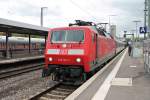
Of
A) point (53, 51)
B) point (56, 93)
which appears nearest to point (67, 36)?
point (53, 51)

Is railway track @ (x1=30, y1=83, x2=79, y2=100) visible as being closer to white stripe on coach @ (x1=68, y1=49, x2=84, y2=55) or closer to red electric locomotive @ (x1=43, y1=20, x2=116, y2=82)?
red electric locomotive @ (x1=43, y1=20, x2=116, y2=82)

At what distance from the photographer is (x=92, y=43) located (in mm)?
11469

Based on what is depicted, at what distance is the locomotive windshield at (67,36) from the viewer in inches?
444

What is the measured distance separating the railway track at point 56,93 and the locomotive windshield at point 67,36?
6.34ft

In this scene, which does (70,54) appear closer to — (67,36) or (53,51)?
(53,51)

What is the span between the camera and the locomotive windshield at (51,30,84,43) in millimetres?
11281

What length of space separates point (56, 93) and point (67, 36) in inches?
104

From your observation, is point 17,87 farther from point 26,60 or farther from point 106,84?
Answer: point 26,60

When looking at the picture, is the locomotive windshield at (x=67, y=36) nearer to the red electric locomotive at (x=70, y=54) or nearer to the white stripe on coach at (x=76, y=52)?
the red electric locomotive at (x=70, y=54)

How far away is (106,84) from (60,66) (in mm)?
2276

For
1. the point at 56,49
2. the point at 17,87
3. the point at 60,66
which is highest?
the point at 56,49

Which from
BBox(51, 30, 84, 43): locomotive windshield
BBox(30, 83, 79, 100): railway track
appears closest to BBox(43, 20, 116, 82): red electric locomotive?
BBox(51, 30, 84, 43): locomotive windshield

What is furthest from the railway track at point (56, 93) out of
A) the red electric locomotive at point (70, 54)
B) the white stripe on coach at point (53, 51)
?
the white stripe on coach at point (53, 51)

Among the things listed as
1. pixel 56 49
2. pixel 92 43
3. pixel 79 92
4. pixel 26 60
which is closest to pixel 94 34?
pixel 92 43
